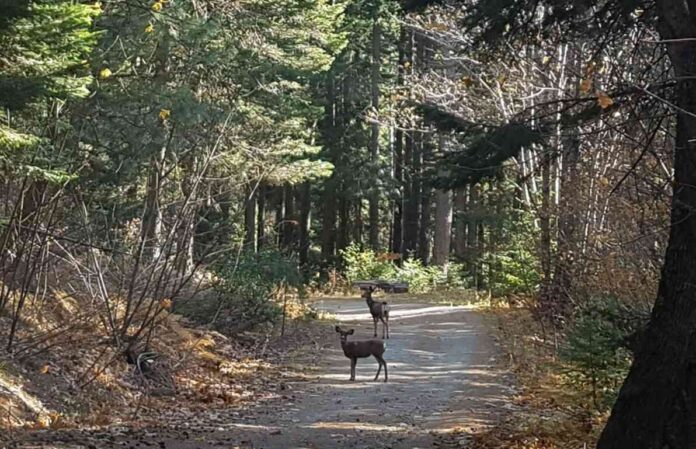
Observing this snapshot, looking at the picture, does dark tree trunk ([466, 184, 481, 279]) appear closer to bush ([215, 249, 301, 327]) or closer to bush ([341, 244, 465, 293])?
bush ([341, 244, 465, 293])

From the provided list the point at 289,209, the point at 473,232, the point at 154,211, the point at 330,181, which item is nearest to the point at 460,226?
the point at 473,232

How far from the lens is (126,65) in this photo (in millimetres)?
14828

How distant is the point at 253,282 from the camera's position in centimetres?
1792

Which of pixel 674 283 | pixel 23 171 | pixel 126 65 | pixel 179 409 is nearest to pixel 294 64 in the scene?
pixel 126 65

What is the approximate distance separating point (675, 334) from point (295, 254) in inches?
530

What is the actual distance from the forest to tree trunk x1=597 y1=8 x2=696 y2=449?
0.02 metres

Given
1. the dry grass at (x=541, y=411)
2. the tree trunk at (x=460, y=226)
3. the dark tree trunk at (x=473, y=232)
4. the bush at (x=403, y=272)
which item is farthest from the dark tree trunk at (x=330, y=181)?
the dry grass at (x=541, y=411)

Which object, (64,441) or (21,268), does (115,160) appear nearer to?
(21,268)

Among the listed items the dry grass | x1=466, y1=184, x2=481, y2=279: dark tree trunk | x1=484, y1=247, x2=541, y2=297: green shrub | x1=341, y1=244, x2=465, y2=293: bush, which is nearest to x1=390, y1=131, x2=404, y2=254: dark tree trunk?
x1=466, y1=184, x2=481, y2=279: dark tree trunk

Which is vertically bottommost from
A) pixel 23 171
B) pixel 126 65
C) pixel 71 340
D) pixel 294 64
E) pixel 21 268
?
pixel 71 340

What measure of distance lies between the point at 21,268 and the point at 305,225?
27.5m

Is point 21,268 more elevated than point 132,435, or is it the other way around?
point 21,268

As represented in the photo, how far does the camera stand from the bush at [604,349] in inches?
362

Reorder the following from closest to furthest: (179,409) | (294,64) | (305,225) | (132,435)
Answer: (132,435)
(179,409)
(294,64)
(305,225)
